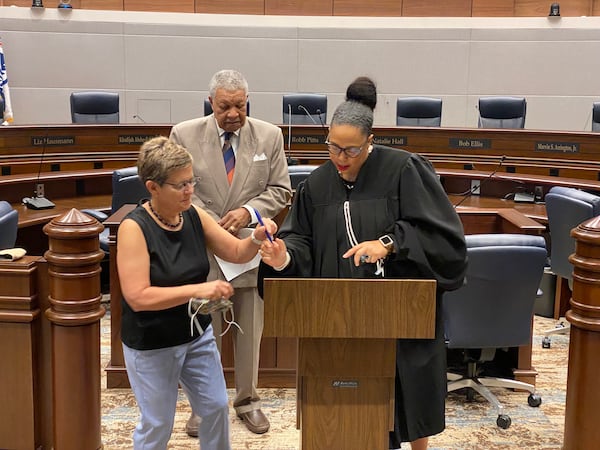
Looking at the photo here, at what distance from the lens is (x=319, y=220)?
6.79ft

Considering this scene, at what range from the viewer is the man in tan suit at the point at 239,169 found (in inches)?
106

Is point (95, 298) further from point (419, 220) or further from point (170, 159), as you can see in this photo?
point (419, 220)

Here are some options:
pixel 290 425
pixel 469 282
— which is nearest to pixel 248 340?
pixel 290 425

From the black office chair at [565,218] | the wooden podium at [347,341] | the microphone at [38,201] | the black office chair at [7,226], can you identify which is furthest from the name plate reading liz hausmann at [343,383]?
the microphone at [38,201]

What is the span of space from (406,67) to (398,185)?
722cm

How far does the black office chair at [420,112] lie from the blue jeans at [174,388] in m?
5.80

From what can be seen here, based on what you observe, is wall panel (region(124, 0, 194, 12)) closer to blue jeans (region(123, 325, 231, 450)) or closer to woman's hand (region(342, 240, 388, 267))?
blue jeans (region(123, 325, 231, 450))

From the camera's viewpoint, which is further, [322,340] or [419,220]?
[419,220]

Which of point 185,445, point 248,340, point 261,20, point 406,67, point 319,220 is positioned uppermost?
point 261,20

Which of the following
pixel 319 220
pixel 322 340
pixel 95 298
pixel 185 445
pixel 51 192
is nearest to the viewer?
pixel 322 340

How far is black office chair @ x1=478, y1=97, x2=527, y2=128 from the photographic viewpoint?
736 centimetres

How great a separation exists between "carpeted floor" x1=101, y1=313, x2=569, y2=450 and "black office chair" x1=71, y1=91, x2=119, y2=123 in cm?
435

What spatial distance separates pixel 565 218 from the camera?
13.1 ft

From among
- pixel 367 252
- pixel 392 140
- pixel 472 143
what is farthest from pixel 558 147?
pixel 367 252
